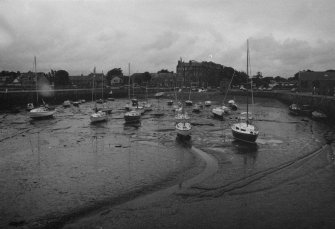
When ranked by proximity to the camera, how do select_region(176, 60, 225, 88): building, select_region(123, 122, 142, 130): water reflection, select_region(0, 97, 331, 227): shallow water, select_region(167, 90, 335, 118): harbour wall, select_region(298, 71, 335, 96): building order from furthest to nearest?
1. select_region(176, 60, 225, 88): building
2. select_region(298, 71, 335, 96): building
3. select_region(167, 90, 335, 118): harbour wall
4. select_region(123, 122, 142, 130): water reflection
5. select_region(0, 97, 331, 227): shallow water

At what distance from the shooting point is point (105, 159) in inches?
1251

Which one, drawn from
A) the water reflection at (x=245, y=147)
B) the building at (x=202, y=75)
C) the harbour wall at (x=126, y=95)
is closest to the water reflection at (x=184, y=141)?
the water reflection at (x=245, y=147)

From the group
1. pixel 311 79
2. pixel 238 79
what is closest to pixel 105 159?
pixel 311 79

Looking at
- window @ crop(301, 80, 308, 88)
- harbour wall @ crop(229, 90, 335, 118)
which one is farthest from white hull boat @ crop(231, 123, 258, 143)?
window @ crop(301, 80, 308, 88)

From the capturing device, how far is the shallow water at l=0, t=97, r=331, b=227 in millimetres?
21375

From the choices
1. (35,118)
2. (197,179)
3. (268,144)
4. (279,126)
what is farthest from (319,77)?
(197,179)

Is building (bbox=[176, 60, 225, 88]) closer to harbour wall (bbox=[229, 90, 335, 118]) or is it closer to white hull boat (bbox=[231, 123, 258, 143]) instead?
harbour wall (bbox=[229, 90, 335, 118])

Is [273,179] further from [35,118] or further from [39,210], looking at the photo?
[35,118]

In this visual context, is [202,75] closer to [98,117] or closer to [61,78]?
[61,78]

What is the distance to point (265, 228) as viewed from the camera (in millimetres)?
17234

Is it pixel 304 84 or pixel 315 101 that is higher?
pixel 304 84

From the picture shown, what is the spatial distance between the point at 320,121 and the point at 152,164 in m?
43.0

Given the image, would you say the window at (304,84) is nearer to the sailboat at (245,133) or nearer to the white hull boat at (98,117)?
the white hull boat at (98,117)

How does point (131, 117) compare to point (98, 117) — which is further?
point (131, 117)
